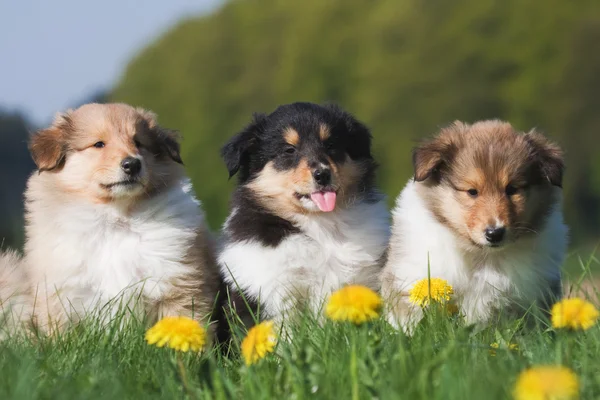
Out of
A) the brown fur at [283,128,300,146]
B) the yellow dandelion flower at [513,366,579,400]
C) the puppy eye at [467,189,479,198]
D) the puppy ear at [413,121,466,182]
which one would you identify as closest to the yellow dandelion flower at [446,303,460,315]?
the puppy eye at [467,189,479,198]

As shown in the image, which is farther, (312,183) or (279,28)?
(279,28)

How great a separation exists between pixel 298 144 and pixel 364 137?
0.59 metres

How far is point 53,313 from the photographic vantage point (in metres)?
5.61

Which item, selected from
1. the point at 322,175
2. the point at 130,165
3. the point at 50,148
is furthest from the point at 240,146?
the point at 50,148

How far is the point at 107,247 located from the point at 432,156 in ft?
7.53

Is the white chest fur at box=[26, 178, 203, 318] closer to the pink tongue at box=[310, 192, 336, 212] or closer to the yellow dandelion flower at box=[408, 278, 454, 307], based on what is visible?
the pink tongue at box=[310, 192, 336, 212]

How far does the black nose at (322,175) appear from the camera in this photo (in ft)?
18.8

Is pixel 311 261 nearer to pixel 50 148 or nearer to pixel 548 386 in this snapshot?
pixel 50 148

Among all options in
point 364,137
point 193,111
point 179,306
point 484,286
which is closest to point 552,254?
point 484,286

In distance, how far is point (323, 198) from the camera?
19.1 ft

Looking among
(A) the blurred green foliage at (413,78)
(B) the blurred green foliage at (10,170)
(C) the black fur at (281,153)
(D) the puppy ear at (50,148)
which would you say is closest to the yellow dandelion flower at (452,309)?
(C) the black fur at (281,153)

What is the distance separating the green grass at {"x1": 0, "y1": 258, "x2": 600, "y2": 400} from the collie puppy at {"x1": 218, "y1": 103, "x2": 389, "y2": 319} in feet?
3.67

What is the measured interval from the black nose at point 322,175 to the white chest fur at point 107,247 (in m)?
0.96

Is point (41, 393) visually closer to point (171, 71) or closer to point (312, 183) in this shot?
point (312, 183)
